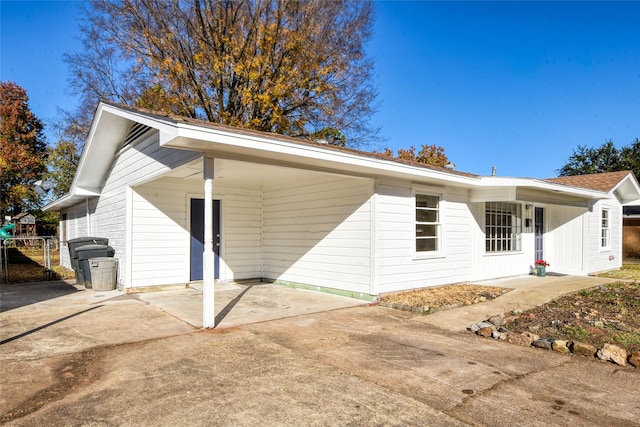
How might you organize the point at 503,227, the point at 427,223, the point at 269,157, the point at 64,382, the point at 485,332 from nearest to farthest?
the point at 64,382, the point at 485,332, the point at 269,157, the point at 427,223, the point at 503,227

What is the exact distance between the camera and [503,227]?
36.5ft

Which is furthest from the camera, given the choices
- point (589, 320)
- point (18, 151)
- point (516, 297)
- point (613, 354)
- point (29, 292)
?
point (18, 151)

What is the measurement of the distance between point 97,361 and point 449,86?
16.5 m

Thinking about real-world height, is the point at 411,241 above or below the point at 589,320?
above

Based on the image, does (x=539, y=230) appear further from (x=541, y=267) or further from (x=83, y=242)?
(x=83, y=242)

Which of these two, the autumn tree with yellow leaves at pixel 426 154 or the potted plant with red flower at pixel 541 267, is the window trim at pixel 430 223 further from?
the autumn tree with yellow leaves at pixel 426 154

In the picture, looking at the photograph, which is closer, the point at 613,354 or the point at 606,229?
the point at 613,354

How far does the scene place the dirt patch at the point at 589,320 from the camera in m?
5.04

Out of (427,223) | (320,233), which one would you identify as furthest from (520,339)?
(320,233)

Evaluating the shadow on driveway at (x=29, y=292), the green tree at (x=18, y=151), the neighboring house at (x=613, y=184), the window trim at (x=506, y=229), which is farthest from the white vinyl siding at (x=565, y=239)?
the green tree at (x=18, y=151)

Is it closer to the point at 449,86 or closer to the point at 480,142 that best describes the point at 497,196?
the point at 449,86

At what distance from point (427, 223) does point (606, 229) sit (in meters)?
9.18

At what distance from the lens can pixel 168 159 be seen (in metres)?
6.94

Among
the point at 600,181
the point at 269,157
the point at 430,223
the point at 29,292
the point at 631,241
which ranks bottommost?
the point at 29,292
